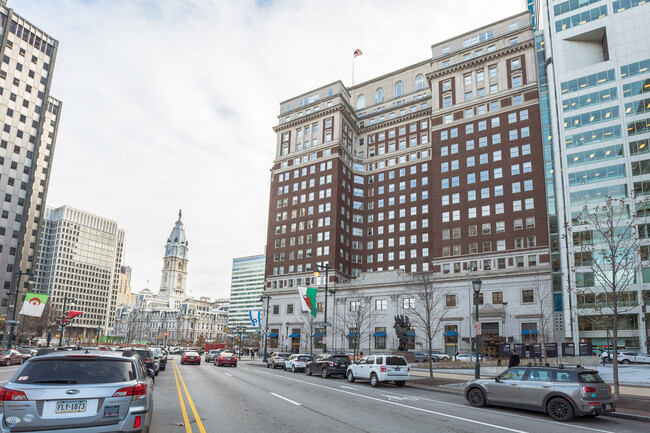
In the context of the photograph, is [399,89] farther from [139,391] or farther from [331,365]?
[139,391]

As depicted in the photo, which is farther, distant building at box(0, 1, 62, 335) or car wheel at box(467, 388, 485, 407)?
distant building at box(0, 1, 62, 335)

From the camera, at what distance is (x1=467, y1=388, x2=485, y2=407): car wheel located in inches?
632

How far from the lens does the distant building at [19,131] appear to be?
89.1 m

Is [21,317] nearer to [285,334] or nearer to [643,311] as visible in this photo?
[285,334]

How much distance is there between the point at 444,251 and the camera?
72.2 m

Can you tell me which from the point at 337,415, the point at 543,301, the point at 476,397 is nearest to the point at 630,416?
the point at 476,397

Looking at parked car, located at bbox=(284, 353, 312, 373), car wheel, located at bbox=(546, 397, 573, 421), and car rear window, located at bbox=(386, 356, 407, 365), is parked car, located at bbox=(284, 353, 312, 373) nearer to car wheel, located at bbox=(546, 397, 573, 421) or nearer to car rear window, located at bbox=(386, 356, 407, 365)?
car rear window, located at bbox=(386, 356, 407, 365)

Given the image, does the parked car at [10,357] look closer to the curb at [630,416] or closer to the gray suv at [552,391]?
the gray suv at [552,391]

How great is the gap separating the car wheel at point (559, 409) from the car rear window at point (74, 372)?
12.4 metres

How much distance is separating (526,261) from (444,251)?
12.5 m

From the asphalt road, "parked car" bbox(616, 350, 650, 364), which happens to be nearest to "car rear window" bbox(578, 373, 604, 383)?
the asphalt road

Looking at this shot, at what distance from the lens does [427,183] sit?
8344cm

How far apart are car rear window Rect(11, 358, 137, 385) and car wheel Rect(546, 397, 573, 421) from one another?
40.6 ft

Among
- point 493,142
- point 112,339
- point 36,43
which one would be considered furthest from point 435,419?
point 112,339
